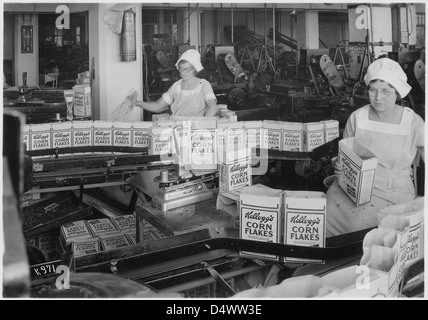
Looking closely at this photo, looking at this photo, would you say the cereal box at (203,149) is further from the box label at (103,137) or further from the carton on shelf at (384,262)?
the carton on shelf at (384,262)

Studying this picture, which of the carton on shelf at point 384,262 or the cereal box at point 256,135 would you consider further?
the cereal box at point 256,135

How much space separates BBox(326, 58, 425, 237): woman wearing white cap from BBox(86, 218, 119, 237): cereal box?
118 centimetres

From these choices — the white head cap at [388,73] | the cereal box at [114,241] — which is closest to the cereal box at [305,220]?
the white head cap at [388,73]

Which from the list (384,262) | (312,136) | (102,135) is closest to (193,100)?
(102,135)

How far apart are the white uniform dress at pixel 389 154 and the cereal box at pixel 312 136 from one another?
0.49 m

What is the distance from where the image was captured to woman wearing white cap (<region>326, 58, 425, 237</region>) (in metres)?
2.80

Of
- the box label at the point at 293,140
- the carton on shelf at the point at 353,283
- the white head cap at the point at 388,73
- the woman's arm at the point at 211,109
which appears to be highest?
the white head cap at the point at 388,73

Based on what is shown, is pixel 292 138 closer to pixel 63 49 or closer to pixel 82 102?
pixel 82 102

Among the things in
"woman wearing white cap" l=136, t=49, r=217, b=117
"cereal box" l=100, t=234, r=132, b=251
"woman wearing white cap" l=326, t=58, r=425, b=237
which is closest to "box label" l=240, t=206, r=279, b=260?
"woman wearing white cap" l=326, t=58, r=425, b=237

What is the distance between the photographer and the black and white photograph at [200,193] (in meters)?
1.64

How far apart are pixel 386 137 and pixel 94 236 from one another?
1.65m

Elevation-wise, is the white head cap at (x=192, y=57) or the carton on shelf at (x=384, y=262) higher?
the white head cap at (x=192, y=57)
